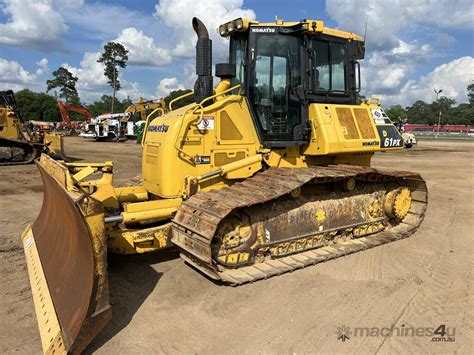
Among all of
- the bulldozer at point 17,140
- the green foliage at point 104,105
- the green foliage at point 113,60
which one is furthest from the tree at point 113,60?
the bulldozer at point 17,140

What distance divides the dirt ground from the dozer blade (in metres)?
0.17

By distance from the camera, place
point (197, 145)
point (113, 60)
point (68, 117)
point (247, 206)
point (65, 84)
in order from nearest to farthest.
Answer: point (247, 206), point (197, 145), point (68, 117), point (113, 60), point (65, 84)

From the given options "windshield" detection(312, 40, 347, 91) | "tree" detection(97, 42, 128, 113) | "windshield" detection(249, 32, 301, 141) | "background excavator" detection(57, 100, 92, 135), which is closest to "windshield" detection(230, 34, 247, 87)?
"windshield" detection(249, 32, 301, 141)

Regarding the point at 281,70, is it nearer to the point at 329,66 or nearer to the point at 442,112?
the point at 329,66

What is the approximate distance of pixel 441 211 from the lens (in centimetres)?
895

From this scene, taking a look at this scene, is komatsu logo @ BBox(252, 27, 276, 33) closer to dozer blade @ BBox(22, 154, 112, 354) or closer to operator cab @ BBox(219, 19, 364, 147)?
operator cab @ BBox(219, 19, 364, 147)

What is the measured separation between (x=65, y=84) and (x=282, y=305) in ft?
296

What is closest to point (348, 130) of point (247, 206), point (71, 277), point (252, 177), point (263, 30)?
point (252, 177)

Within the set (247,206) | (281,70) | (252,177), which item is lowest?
(247,206)

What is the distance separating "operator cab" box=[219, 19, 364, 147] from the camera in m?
5.77

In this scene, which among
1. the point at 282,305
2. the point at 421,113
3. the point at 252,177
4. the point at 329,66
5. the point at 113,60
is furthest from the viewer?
the point at 421,113

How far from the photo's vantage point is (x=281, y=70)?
5.86 meters

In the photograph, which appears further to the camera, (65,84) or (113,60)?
(65,84)

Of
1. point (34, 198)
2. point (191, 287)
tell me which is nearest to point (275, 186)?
point (191, 287)
